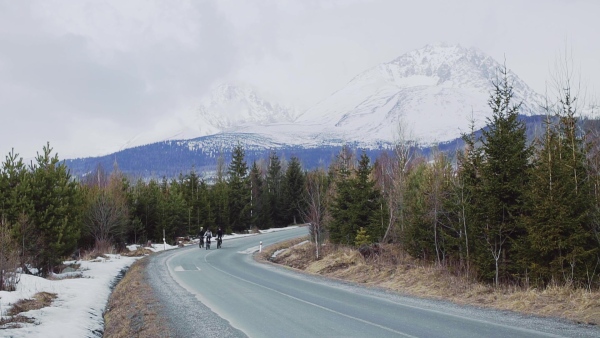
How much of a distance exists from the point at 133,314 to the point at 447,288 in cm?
925

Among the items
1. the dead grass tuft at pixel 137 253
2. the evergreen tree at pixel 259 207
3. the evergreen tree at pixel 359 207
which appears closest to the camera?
the evergreen tree at pixel 359 207

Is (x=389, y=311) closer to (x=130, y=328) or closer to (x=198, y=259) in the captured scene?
(x=130, y=328)

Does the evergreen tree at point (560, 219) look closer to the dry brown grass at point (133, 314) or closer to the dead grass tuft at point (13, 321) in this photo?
the dry brown grass at point (133, 314)

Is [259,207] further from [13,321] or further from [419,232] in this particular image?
[13,321]

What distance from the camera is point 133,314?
13.0m

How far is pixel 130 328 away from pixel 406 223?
16486 mm

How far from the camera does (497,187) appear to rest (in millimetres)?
15445

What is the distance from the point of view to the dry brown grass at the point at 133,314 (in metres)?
10.9

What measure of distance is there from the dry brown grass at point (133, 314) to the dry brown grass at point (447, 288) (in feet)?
25.8

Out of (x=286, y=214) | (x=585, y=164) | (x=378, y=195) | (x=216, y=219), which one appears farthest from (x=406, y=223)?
(x=286, y=214)

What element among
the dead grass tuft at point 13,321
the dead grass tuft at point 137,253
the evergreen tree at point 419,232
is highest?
the evergreen tree at point 419,232

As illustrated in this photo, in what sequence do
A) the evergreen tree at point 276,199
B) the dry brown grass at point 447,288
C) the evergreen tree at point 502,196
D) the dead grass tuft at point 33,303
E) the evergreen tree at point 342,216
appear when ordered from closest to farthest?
1. the dry brown grass at point 447,288
2. the dead grass tuft at point 33,303
3. the evergreen tree at point 502,196
4. the evergreen tree at point 342,216
5. the evergreen tree at point 276,199

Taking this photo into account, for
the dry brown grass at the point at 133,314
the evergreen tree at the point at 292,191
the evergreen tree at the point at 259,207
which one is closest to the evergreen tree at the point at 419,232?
the dry brown grass at the point at 133,314

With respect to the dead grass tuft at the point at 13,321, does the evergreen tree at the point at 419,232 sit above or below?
above
